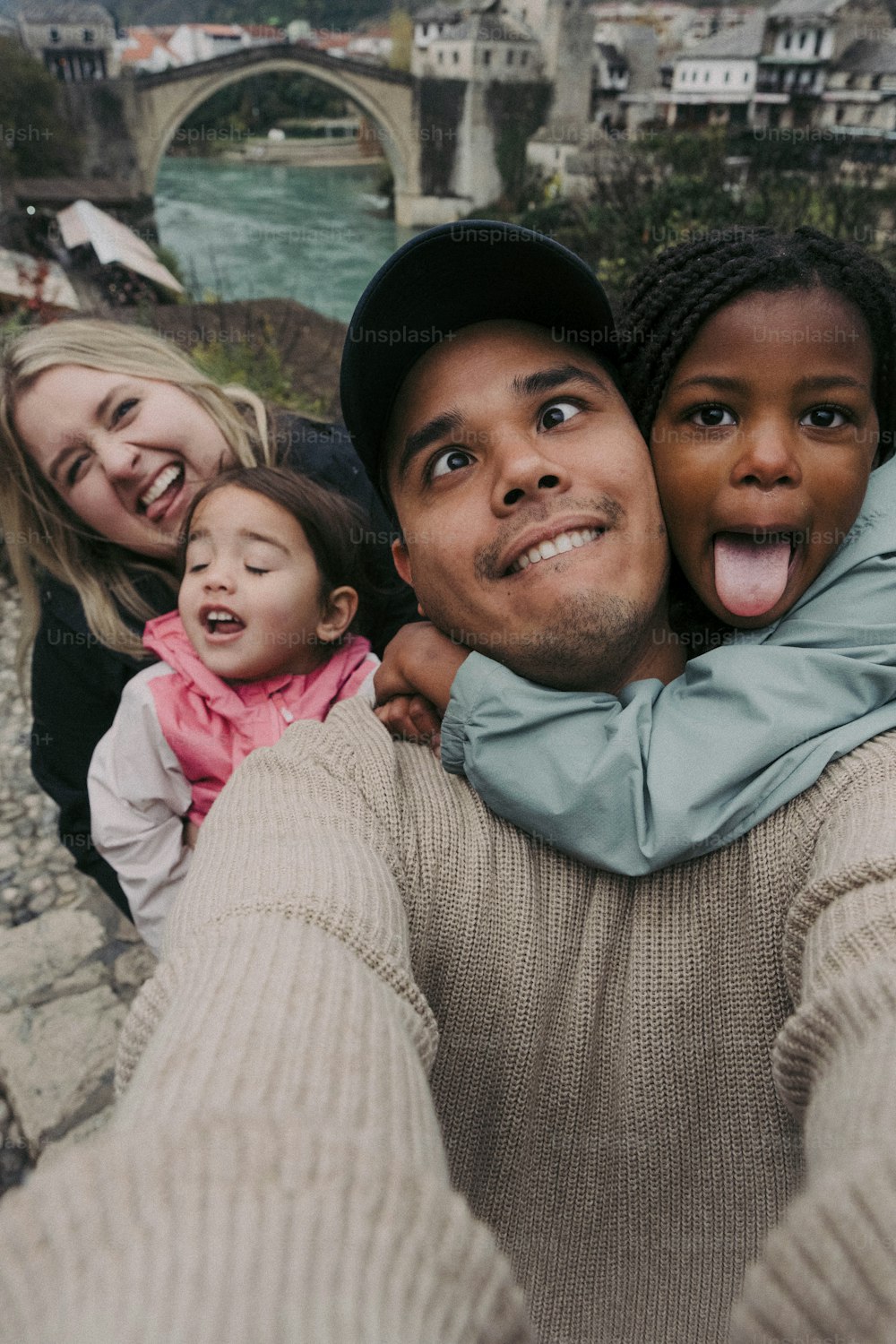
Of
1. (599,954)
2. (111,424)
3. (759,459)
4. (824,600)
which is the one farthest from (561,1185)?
(111,424)

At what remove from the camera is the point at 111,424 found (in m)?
2.53

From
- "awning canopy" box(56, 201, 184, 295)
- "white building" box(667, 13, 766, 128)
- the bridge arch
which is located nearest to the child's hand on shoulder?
"awning canopy" box(56, 201, 184, 295)

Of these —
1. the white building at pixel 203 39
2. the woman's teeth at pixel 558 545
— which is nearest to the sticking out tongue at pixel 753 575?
the woman's teeth at pixel 558 545

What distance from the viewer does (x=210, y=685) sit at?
2250 mm

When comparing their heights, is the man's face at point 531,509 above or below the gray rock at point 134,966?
above

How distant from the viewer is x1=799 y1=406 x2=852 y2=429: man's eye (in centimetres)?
147

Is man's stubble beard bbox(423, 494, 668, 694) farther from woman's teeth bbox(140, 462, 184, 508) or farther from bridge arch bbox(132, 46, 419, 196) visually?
bridge arch bbox(132, 46, 419, 196)

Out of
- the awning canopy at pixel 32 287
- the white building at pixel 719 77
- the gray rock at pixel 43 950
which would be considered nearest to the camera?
the gray rock at pixel 43 950

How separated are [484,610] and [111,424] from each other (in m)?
1.62

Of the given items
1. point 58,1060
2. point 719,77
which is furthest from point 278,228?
point 58,1060

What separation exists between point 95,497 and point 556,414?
1.57 meters

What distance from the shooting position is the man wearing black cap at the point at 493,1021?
25.8 inches

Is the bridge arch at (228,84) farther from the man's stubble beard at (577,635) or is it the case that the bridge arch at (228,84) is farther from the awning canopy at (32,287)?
the man's stubble beard at (577,635)

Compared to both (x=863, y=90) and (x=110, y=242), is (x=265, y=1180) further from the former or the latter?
(x=863, y=90)
